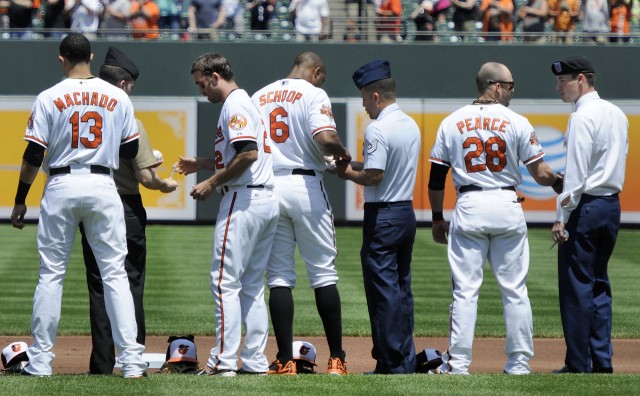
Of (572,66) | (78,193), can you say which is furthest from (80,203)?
(572,66)

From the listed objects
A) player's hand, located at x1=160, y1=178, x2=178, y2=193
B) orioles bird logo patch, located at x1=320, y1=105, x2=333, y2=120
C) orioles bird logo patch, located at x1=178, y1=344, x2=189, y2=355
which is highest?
orioles bird logo patch, located at x1=320, y1=105, x2=333, y2=120

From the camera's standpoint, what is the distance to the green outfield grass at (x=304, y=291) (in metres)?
10.2

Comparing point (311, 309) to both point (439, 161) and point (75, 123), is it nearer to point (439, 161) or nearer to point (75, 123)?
point (439, 161)

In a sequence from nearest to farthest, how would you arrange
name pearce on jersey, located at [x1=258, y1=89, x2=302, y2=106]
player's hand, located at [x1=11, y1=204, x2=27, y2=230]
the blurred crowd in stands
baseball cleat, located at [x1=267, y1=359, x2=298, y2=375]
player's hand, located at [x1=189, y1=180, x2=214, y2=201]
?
player's hand, located at [x1=11, y1=204, x2=27, y2=230], player's hand, located at [x1=189, y1=180, x2=214, y2=201], baseball cleat, located at [x1=267, y1=359, x2=298, y2=375], name pearce on jersey, located at [x1=258, y1=89, x2=302, y2=106], the blurred crowd in stands

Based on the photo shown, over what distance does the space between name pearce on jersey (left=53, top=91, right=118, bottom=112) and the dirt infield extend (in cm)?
229

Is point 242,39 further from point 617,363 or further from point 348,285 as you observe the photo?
point 617,363

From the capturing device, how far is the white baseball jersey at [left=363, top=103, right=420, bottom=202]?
→ 7195 millimetres

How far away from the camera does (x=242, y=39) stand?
21.3 meters

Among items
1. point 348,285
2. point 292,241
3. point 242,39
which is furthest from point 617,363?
point 242,39

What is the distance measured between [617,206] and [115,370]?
3.62m

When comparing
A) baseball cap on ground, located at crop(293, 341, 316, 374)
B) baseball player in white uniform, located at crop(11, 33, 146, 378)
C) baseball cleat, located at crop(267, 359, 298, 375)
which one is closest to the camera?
baseball player in white uniform, located at crop(11, 33, 146, 378)

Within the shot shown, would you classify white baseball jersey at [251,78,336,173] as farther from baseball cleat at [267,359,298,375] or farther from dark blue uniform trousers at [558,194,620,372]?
dark blue uniform trousers at [558,194,620,372]

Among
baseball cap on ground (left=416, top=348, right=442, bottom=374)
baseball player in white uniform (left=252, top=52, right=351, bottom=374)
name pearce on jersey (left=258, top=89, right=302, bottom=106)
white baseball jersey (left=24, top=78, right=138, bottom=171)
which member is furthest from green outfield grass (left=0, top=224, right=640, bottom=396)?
name pearce on jersey (left=258, top=89, right=302, bottom=106)

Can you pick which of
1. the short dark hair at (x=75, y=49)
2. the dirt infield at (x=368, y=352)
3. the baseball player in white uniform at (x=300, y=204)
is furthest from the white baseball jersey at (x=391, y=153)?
the short dark hair at (x=75, y=49)
